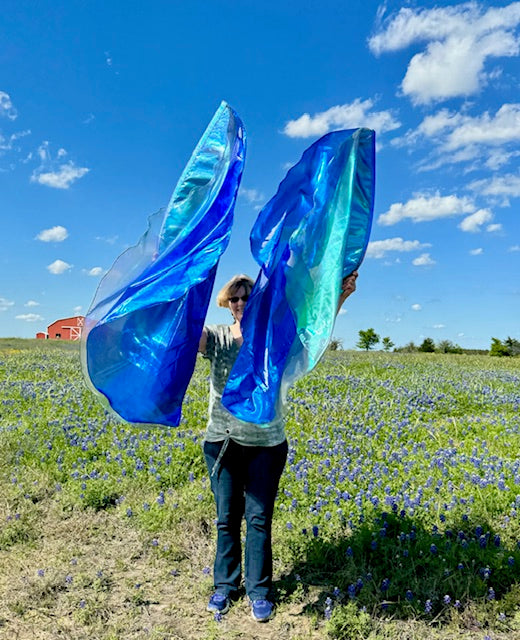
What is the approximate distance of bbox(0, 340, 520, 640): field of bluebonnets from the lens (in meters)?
4.38

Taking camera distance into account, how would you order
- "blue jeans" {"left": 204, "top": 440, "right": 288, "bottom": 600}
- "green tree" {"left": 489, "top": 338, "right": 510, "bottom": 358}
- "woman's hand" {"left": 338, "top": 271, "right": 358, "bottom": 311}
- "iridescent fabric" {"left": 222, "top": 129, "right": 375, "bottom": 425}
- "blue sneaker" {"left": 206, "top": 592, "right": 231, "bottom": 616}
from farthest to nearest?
"green tree" {"left": 489, "top": 338, "right": 510, "bottom": 358}
"blue sneaker" {"left": 206, "top": 592, "right": 231, "bottom": 616}
"blue jeans" {"left": 204, "top": 440, "right": 288, "bottom": 600}
"woman's hand" {"left": 338, "top": 271, "right": 358, "bottom": 311}
"iridescent fabric" {"left": 222, "top": 129, "right": 375, "bottom": 425}

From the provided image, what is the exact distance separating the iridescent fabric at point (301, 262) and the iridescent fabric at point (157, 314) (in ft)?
1.15

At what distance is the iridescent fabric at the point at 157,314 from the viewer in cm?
398

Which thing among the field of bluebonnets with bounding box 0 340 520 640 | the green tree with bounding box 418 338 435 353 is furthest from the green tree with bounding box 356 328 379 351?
the field of bluebonnets with bounding box 0 340 520 640

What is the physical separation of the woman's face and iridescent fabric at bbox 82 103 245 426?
288 mm

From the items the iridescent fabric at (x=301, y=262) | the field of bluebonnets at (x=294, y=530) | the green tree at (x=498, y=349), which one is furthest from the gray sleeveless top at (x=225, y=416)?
the green tree at (x=498, y=349)

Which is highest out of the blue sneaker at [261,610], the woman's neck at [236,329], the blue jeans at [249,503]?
the woman's neck at [236,329]

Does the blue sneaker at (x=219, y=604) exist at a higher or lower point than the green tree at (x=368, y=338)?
lower

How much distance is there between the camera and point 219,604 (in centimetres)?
447

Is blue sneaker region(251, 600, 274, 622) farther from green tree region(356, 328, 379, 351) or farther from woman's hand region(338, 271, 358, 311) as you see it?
green tree region(356, 328, 379, 351)

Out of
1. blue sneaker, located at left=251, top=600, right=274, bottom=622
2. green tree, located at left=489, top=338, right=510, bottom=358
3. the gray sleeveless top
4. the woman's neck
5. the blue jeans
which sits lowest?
blue sneaker, located at left=251, top=600, right=274, bottom=622

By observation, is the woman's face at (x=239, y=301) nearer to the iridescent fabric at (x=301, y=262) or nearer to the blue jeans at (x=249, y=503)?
the iridescent fabric at (x=301, y=262)

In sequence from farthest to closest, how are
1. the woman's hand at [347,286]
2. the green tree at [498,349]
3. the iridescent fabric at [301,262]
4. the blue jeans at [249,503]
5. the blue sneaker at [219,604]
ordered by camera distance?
the green tree at [498,349], the blue sneaker at [219,604], the blue jeans at [249,503], the woman's hand at [347,286], the iridescent fabric at [301,262]

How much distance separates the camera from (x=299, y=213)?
4.09 metres
